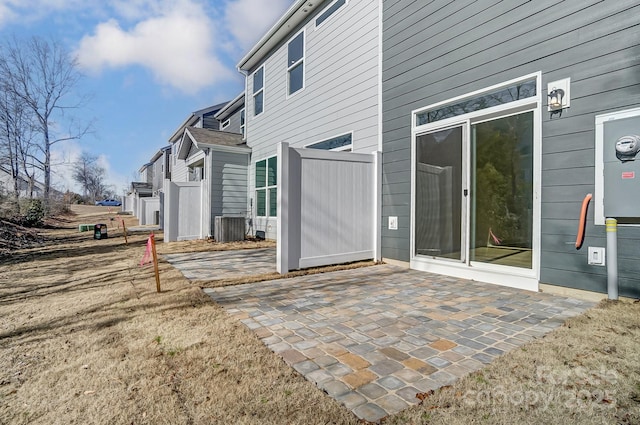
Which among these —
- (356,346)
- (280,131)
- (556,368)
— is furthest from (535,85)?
(280,131)

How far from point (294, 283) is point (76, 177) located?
52.0m

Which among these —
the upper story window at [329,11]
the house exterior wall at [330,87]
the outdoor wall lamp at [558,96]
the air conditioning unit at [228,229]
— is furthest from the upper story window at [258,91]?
the outdoor wall lamp at [558,96]

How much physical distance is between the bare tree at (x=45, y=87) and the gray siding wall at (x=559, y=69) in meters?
22.2

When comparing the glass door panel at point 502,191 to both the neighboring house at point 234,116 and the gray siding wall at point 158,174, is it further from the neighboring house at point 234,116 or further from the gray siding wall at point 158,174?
the gray siding wall at point 158,174

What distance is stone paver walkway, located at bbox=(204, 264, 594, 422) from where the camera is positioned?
1904 mm

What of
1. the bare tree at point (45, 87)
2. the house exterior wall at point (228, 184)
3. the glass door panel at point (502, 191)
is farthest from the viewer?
the bare tree at point (45, 87)

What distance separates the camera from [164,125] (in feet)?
83.9

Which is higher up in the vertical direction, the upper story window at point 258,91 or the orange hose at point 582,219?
the upper story window at point 258,91

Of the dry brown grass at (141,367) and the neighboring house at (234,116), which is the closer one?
the dry brown grass at (141,367)

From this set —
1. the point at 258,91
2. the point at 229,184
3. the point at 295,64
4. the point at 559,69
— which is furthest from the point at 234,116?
the point at 559,69

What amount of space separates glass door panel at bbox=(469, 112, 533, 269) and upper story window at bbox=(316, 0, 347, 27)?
462cm

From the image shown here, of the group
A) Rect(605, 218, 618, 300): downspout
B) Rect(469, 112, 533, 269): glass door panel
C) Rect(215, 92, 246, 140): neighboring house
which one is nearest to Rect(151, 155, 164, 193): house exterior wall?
Rect(215, 92, 246, 140): neighboring house

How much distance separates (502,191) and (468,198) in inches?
17.1

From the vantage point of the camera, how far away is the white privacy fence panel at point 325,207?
5.02 meters
